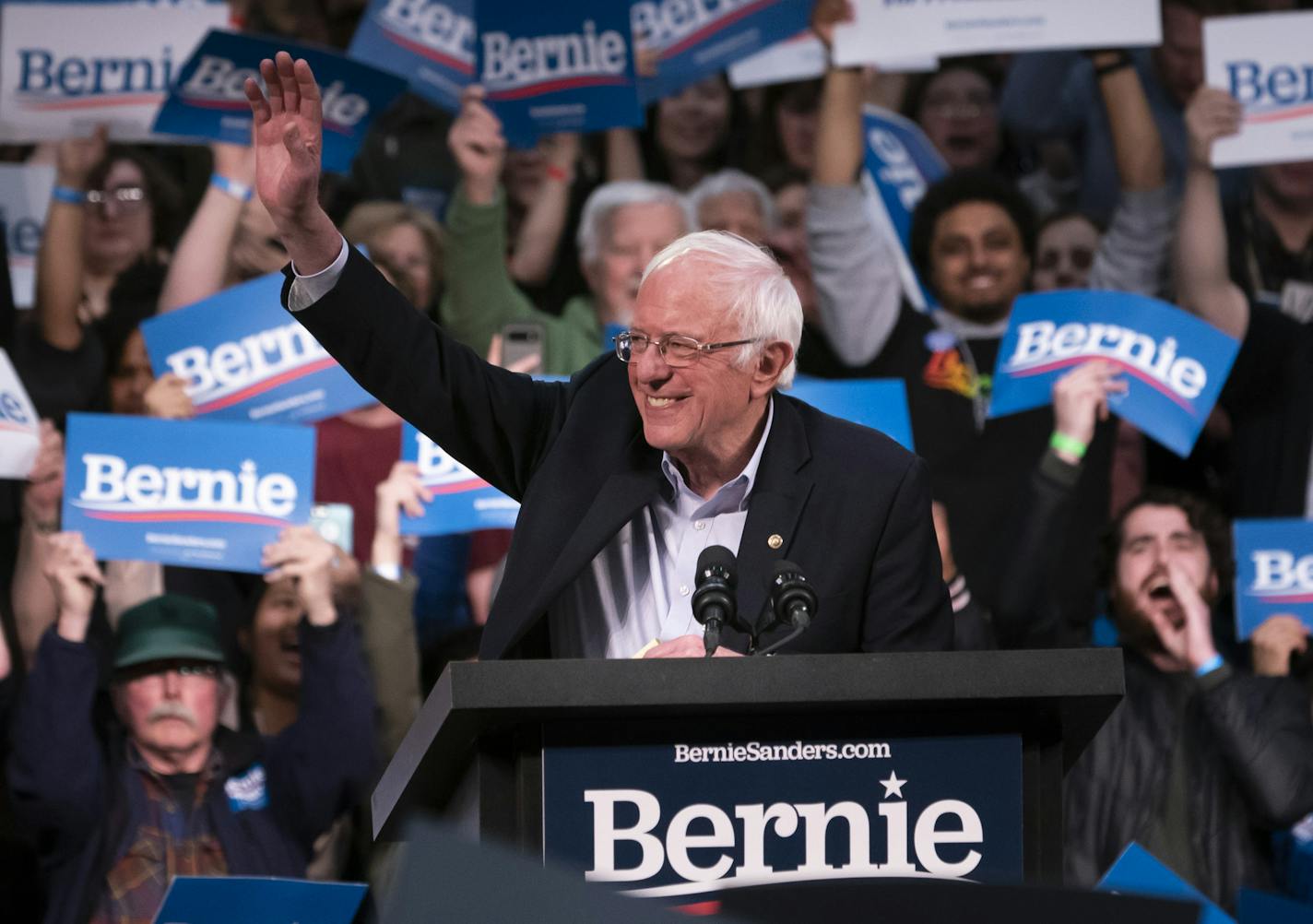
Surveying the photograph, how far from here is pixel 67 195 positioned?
200 inches

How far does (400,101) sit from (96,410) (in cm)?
128

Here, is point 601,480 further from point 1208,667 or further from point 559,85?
A: point 559,85

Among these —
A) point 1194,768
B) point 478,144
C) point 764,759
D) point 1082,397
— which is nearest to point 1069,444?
point 1082,397

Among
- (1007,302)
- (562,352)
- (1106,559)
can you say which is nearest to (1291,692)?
(1106,559)

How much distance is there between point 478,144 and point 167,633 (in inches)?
61.6

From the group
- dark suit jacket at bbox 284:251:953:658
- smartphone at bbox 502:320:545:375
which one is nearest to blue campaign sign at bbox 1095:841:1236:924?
dark suit jacket at bbox 284:251:953:658

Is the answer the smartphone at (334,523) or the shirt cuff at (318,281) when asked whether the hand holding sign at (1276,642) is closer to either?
the smartphone at (334,523)

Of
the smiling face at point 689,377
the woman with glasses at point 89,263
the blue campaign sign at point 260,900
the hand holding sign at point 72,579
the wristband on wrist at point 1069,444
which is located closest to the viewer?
the smiling face at point 689,377

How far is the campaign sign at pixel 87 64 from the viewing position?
5082mm

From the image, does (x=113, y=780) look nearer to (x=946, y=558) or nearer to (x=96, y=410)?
(x=96, y=410)

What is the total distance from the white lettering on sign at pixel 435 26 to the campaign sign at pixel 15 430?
1.48 m

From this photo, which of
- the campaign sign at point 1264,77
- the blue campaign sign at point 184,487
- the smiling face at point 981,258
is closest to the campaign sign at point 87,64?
the blue campaign sign at point 184,487

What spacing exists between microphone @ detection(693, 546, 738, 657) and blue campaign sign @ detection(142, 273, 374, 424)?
279cm

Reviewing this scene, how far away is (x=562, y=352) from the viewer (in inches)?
201
